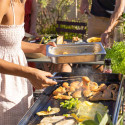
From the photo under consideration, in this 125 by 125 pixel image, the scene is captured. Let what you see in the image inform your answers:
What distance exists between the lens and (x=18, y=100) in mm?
2197

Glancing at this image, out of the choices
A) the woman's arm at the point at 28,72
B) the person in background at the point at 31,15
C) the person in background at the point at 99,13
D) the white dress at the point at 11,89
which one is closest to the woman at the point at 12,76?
the white dress at the point at 11,89

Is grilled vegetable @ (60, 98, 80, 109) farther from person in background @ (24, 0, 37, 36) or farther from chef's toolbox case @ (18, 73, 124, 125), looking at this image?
person in background @ (24, 0, 37, 36)

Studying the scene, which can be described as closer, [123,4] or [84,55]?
[84,55]

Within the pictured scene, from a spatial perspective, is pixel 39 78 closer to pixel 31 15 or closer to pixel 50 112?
pixel 50 112

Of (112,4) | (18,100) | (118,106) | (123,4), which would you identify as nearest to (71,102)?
(118,106)

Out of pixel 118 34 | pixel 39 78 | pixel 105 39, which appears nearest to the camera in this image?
pixel 39 78

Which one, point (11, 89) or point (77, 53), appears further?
point (77, 53)

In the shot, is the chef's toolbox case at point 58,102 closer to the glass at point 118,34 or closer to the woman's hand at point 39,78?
the woman's hand at point 39,78

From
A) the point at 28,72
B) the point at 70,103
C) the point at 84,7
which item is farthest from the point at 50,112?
the point at 84,7

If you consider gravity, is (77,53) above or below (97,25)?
below

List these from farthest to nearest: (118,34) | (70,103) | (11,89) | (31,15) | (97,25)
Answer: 1. (97,25)
2. (31,15)
3. (118,34)
4. (11,89)
5. (70,103)

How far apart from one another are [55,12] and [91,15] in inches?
129

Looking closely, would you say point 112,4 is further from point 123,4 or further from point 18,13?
point 18,13

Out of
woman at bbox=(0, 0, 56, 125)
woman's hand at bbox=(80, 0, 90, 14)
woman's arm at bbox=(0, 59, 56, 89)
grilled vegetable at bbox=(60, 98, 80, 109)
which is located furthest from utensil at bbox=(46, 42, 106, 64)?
woman's hand at bbox=(80, 0, 90, 14)
